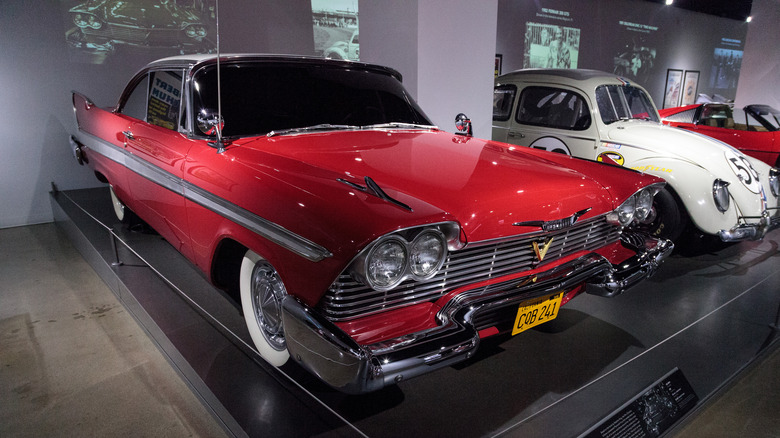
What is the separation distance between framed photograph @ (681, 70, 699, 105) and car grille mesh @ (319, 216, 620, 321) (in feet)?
41.2

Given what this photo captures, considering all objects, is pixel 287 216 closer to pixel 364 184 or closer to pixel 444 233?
pixel 364 184

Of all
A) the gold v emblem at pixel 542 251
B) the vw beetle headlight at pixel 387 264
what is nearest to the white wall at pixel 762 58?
the gold v emblem at pixel 542 251

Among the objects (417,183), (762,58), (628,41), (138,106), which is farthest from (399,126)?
(628,41)

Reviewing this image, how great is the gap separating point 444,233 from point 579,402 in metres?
0.93

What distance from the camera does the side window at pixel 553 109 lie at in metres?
4.77

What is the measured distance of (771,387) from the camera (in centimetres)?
228

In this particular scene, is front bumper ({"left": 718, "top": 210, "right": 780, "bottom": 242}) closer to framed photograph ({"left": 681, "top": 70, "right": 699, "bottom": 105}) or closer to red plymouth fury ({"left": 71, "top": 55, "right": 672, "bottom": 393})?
red plymouth fury ({"left": 71, "top": 55, "right": 672, "bottom": 393})

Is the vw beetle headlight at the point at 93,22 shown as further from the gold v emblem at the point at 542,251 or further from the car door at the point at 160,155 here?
the gold v emblem at the point at 542,251

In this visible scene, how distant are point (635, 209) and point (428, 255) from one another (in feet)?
4.36

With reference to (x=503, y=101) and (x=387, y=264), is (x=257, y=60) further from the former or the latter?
(x=503, y=101)

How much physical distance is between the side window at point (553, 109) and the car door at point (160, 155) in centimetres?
374

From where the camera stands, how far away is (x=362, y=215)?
1518 mm

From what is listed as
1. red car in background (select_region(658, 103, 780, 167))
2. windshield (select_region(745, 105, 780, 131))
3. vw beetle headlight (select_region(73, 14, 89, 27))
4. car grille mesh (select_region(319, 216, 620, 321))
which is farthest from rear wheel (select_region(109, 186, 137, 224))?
windshield (select_region(745, 105, 780, 131))

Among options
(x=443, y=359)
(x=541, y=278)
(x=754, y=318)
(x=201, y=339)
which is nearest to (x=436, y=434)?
(x=443, y=359)
